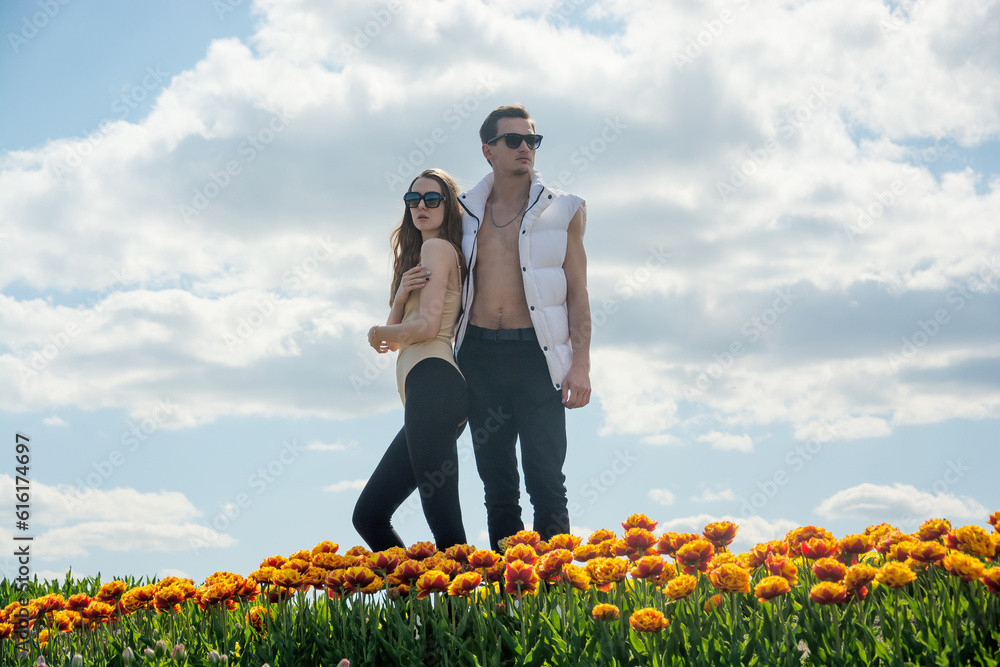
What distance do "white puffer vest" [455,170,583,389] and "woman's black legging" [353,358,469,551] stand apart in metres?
0.77

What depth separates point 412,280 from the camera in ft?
17.4

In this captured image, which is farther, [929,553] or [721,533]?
[721,533]

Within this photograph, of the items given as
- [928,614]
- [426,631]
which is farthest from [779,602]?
[426,631]

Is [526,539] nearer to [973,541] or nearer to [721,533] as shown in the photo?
[721,533]

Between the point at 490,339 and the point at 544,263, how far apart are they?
2.27 ft

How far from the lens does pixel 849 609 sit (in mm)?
3818

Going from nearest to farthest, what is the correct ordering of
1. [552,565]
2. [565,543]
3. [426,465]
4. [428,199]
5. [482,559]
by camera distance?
[552,565] < [482,559] < [565,543] < [426,465] < [428,199]

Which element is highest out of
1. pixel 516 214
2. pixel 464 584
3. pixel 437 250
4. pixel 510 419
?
pixel 516 214

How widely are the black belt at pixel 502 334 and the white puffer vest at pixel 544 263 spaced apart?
0.17 ft

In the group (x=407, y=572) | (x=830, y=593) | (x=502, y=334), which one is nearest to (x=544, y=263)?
(x=502, y=334)

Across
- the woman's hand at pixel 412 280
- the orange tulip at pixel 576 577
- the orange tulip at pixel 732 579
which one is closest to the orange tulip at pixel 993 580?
the orange tulip at pixel 732 579

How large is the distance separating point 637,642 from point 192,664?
235 centimetres

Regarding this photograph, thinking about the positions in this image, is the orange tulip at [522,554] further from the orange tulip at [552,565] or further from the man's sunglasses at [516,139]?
the man's sunglasses at [516,139]

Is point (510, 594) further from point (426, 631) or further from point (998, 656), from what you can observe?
point (998, 656)
